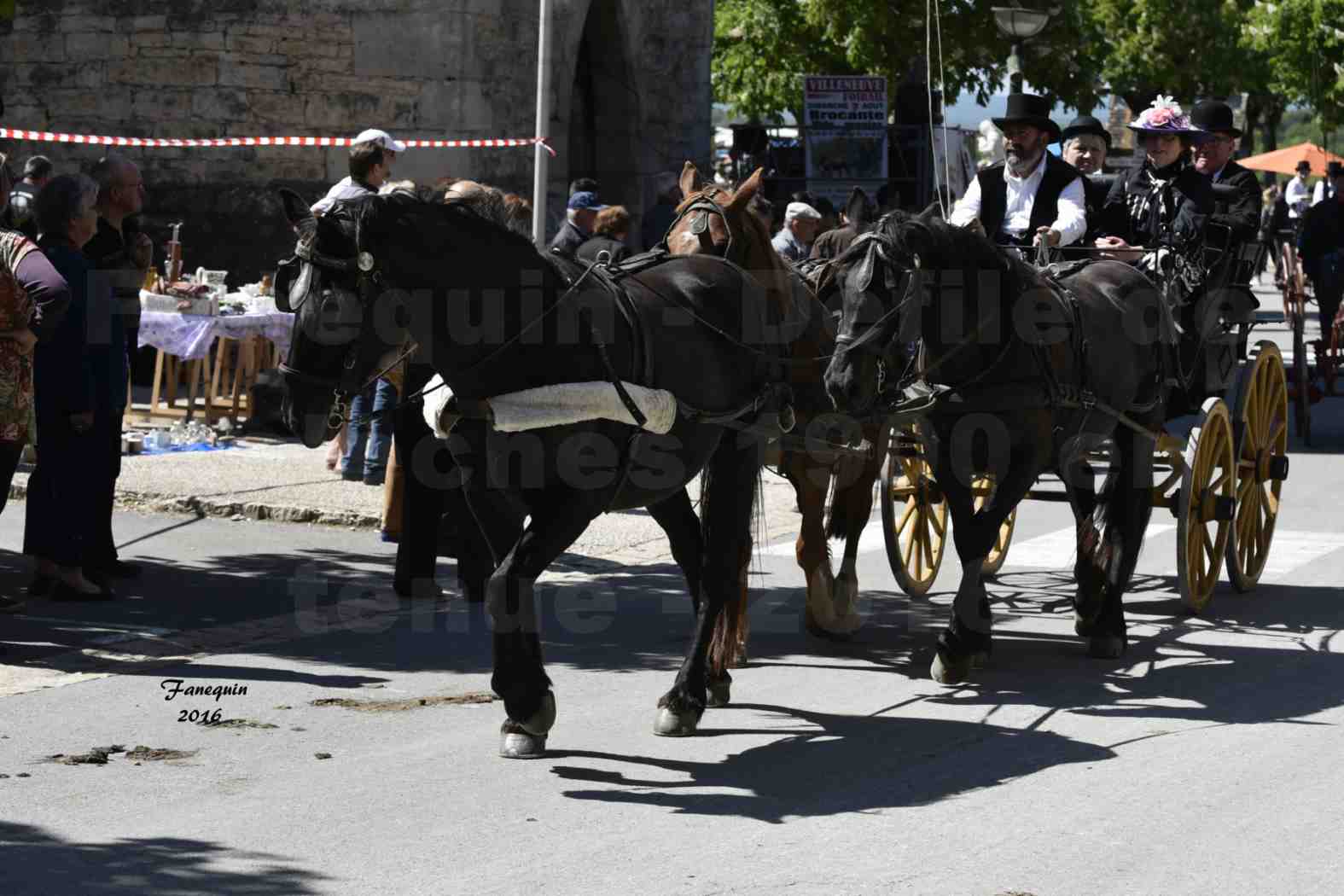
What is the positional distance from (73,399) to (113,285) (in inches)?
26.0

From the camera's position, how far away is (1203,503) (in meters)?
8.68

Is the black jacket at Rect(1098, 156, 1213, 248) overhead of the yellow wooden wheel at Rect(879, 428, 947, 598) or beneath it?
overhead

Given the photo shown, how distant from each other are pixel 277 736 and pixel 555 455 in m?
1.48

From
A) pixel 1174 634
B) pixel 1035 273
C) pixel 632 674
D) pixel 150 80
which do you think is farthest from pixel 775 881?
pixel 150 80

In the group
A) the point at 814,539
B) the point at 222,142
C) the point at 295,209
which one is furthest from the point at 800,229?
the point at 295,209

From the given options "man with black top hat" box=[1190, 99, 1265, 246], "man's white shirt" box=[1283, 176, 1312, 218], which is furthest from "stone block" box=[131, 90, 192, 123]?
"man's white shirt" box=[1283, 176, 1312, 218]

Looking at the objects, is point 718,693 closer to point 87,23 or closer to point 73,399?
point 73,399

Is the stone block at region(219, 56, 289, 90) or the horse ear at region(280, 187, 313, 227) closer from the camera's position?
the horse ear at region(280, 187, 313, 227)

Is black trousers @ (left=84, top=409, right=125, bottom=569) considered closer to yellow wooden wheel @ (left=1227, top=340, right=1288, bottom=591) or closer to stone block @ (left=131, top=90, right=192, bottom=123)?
yellow wooden wheel @ (left=1227, top=340, right=1288, bottom=591)

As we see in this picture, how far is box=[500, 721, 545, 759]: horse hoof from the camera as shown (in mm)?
6223

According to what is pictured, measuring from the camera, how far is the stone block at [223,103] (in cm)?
1770

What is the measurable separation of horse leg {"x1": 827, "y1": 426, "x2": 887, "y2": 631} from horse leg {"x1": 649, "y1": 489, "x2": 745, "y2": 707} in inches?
48.1

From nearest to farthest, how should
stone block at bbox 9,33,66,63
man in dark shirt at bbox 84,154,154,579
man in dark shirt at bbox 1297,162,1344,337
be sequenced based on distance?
man in dark shirt at bbox 84,154,154,579, man in dark shirt at bbox 1297,162,1344,337, stone block at bbox 9,33,66,63

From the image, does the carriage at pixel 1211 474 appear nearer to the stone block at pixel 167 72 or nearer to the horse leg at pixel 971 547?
the horse leg at pixel 971 547
